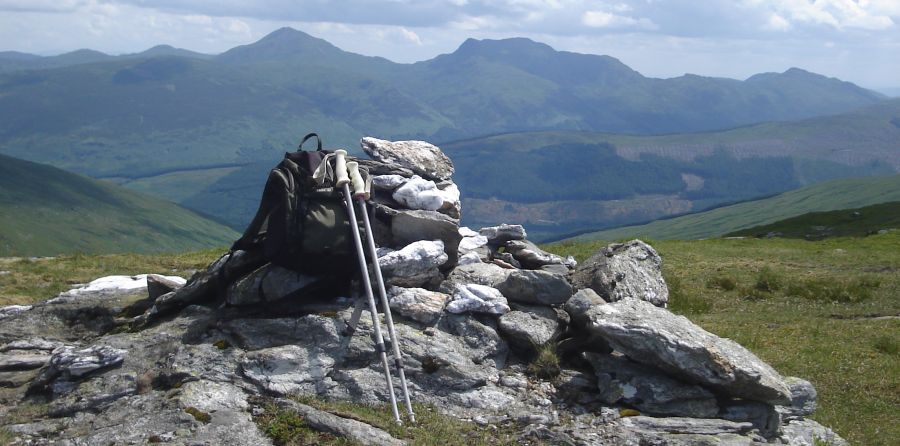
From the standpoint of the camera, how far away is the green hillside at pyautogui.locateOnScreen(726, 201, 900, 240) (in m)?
97.0

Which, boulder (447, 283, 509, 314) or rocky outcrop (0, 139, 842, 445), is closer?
rocky outcrop (0, 139, 842, 445)

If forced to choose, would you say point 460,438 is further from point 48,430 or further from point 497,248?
point 497,248

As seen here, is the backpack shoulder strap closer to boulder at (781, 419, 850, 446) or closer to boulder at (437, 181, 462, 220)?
boulder at (437, 181, 462, 220)

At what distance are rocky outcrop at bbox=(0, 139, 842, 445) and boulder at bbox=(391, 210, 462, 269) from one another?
35 mm

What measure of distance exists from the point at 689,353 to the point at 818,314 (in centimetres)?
1642

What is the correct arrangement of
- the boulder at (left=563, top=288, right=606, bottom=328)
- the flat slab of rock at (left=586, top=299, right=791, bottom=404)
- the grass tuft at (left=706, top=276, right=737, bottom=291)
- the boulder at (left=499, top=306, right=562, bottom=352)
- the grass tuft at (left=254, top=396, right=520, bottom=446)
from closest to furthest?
the grass tuft at (left=254, top=396, right=520, bottom=446) → the flat slab of rock at (left=586, top=299, right=791, bottom=404) → the boulder at (left=499, top=306, right=562, bottom=352) → the boulder at (left=563, top=288, right=606, bottom=328) → the grass tuft at (left=706, top=276, right=737, bottom=291)

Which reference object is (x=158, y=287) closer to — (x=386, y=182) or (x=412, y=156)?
(x=386, y=182)

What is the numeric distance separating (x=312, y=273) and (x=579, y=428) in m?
6.59

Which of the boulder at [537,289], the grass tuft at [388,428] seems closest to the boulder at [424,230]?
the boulder at [537,289]

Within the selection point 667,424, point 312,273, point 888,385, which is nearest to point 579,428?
point 667,424

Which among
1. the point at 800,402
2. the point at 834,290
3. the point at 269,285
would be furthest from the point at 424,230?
the point at 834,290

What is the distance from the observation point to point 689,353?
15414 mm

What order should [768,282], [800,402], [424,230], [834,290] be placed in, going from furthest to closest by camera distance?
[768,282] → [834,290] → [424,230] → [800,402]

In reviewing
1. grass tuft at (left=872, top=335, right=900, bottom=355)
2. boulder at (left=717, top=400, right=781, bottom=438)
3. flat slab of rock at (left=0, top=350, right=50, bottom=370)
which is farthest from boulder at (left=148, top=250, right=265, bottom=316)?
grass tuft at (left=872, top=335, right=900, bottom=355)
